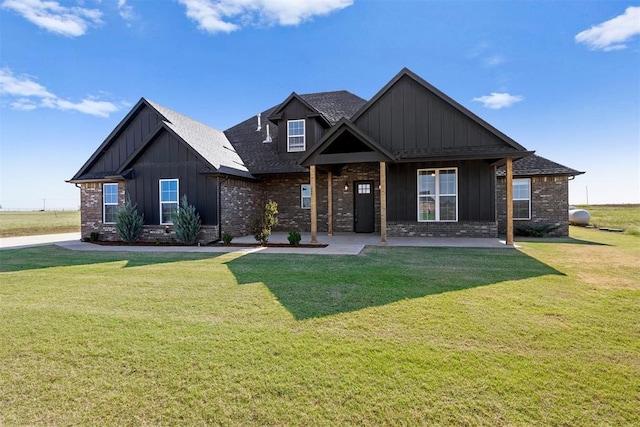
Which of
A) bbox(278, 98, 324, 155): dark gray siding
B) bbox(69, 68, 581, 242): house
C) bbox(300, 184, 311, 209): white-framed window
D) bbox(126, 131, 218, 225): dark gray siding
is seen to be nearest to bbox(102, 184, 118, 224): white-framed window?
bbox(69, 68, 581, 242): house

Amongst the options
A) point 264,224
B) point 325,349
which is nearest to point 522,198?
point 264,224

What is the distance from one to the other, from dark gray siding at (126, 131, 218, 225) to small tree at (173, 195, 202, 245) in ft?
1.37

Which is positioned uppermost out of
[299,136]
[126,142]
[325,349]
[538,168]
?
[299,136]

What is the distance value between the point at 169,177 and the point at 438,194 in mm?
11336

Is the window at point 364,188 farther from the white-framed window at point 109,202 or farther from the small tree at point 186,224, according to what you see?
the white-framed window at point 109,202

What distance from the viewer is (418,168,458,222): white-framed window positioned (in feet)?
41.9

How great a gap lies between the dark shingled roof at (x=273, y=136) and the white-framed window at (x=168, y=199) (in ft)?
12.2

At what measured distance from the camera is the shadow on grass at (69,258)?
27.5 feet

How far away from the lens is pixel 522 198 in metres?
14.2

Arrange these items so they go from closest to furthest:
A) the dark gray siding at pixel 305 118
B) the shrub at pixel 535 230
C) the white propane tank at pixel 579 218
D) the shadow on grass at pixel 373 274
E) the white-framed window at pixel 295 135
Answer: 1. the shadow on grass at pixel 373 274
2. the shrub at pixel 535 230
3. the dark gray siding at pixel 305 118
4. the white-framed window at pixel 295 135
5. the white propane tank at pixel 579 218

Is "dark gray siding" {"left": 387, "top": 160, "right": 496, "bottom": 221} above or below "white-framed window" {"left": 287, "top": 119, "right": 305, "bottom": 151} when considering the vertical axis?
below

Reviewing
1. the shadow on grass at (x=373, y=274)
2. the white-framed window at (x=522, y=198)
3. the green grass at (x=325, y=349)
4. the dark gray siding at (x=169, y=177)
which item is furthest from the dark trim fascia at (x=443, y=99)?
the dark gray siding at (x=169, y=177)

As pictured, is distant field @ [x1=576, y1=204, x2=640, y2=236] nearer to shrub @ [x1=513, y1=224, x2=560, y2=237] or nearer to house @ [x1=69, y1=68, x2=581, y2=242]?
shrub @ [x1=513, y1=224, x2=560, y2=237]

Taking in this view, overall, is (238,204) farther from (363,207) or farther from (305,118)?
(363,207)
